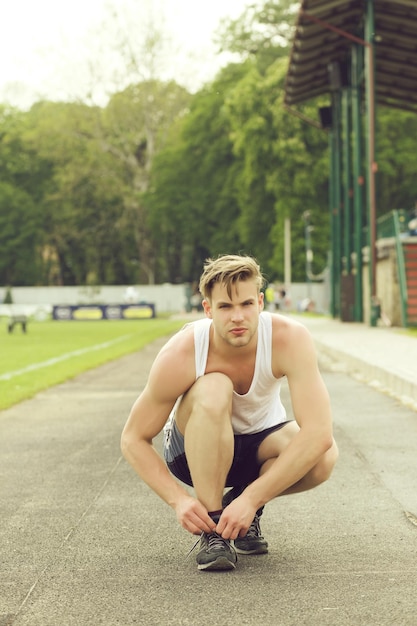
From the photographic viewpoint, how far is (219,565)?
488 cm

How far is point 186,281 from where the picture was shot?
80000 millimetres

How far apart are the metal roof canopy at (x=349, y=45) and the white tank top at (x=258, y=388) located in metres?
25.0

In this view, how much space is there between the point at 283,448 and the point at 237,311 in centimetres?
75

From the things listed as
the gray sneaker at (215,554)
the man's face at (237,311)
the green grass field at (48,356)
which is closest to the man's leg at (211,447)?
the gray sneaker at (215,554)

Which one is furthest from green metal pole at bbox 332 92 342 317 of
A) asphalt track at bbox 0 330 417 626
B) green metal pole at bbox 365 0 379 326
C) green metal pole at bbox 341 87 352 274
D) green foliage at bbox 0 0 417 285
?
asphalt track at bbox 0 330 417 626

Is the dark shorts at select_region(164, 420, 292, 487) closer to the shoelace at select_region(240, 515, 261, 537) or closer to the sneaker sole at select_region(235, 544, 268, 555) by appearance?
the shoelace at select_region(240, 515, 261, 537)

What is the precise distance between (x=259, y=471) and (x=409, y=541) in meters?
0.80

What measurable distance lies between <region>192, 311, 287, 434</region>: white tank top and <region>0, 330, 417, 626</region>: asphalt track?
62 centimetres

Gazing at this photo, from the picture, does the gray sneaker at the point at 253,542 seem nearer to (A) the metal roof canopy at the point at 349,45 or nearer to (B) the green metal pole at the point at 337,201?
(A) the metal roof canopy at the point at 349,45

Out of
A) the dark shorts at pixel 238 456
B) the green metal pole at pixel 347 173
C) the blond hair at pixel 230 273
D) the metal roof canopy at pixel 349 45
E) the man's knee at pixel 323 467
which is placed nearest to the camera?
the blond hair at pixel 230 273

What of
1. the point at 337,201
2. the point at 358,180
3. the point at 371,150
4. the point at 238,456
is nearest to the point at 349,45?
the point at 358,180

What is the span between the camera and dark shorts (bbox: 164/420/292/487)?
5.32m

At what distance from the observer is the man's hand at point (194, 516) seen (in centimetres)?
490

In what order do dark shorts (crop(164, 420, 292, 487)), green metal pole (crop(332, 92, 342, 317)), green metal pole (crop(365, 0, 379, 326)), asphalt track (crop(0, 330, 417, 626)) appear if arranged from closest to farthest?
asphalt track (crop(0, 330, 417, 626)) → dark shorts (crop(164, 420, 292, 487)) → green metal pole (crop(365, 0, 379, 326)) → green metal pole (crop(332, 92, 342, 317))
